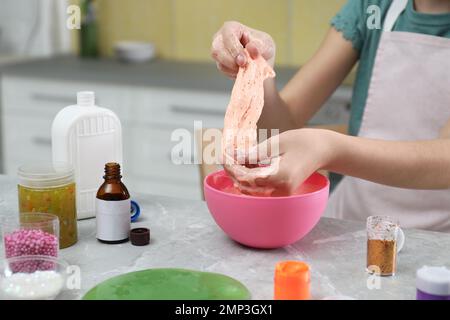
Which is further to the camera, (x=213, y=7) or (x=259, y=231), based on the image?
(x=213, y=7)

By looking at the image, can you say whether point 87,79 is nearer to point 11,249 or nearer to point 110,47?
point 110,47

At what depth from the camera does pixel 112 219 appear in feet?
4.05

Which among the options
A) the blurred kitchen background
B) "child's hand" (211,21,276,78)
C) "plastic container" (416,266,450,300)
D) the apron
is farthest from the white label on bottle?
the blurred kitchen background

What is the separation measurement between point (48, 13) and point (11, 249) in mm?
2431

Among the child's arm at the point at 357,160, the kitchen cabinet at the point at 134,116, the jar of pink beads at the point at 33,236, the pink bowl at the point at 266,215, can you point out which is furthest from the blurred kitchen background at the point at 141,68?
the jar of pink beads at the point at 33,236

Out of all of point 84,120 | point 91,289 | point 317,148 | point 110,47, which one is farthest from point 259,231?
point 110,47

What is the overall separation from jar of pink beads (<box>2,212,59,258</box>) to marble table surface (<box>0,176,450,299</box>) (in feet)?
0.19

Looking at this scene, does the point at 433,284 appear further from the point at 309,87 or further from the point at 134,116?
the point at 134,116

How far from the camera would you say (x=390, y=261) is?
1109 millimetres

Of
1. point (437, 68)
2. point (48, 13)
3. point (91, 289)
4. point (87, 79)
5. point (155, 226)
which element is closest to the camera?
point (91, 289)

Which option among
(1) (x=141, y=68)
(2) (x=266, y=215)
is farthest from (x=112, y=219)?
(1) (x=141, y=68)

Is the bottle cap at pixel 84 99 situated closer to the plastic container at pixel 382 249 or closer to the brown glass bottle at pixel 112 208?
the brown glass bottle at pixel 112 208

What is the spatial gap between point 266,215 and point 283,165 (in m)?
0.10

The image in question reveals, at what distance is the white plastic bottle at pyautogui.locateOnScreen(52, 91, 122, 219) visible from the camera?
132 centimetres
